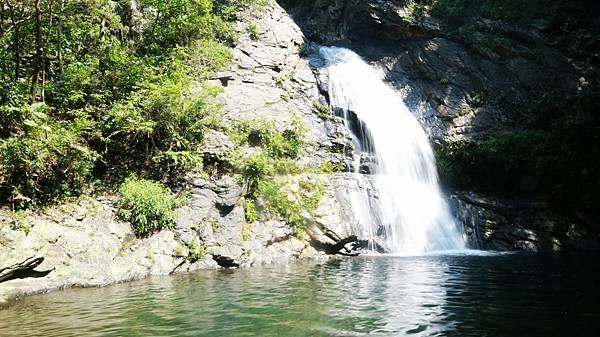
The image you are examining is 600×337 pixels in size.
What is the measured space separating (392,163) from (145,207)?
36.6ft

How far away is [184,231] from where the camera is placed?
43.1 ft

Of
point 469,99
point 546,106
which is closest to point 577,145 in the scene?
point 546,106

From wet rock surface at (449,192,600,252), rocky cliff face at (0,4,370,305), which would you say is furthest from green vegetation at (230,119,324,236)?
wet rock surface at (449,192,600,252)

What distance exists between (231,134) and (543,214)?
1306 cm

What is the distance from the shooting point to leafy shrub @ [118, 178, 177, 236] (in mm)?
12516

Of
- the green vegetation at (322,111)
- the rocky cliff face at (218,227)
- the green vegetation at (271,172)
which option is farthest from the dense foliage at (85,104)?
the green vegetation at (322,111)

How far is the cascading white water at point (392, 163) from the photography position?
17.3 m

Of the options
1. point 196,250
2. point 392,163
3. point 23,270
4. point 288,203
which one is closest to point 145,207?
point 196,250

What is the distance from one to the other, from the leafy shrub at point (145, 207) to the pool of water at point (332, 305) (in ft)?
5.87

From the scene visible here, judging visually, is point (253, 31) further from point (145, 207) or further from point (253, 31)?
point (145, 207)

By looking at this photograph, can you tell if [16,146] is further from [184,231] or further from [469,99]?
[469,99]

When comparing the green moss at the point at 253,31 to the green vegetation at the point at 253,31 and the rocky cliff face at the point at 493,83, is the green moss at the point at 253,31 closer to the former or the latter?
Answer: the green vegetation at the point at 253,31

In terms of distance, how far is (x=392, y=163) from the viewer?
2014 centimetres

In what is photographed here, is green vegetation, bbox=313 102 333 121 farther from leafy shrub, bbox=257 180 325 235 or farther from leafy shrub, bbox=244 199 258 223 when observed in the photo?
leafy shrub, bbox=244 199 258 223
